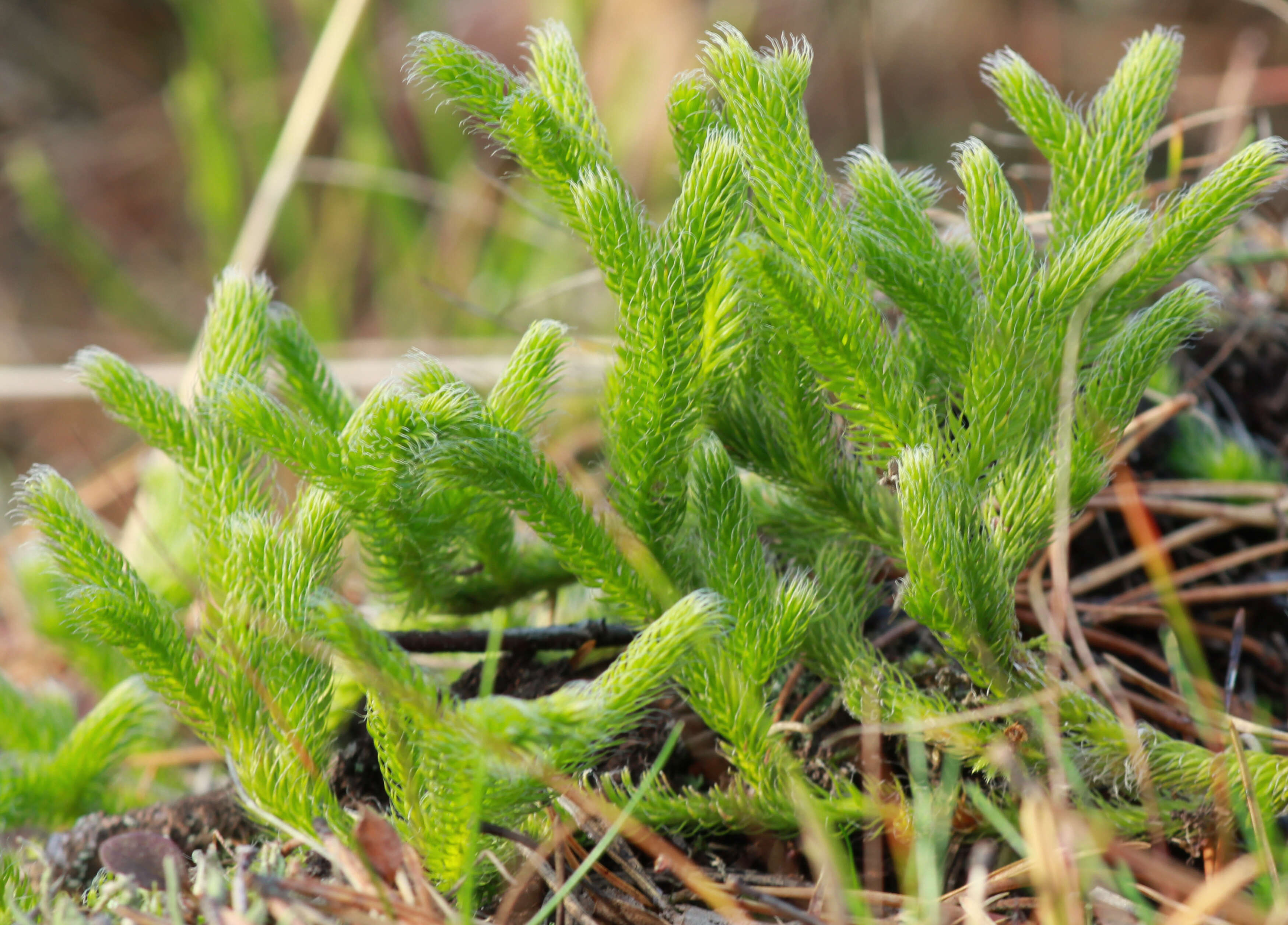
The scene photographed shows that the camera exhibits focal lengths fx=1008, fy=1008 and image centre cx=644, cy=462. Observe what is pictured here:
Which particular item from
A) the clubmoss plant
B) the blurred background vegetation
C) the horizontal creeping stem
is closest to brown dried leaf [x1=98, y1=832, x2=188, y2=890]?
the clubmoss plant

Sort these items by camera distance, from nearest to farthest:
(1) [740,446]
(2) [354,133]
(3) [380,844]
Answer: (3) [380,844], (1) [740,446], (2) [354,133]

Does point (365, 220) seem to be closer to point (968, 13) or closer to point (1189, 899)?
point (968, 13)

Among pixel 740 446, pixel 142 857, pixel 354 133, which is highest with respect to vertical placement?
pixel 354 133

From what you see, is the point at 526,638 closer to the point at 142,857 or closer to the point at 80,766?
the point at 142,857

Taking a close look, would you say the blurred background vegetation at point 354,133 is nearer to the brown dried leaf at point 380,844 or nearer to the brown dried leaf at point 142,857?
the brown dried leaf at point 142,857

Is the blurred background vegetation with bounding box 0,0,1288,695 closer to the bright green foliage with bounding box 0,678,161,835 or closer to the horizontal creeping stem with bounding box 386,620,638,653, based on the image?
the bright green foliage with bounding box 0,678,161,835

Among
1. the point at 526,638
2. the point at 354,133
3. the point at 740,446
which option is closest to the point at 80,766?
the point at 526,638

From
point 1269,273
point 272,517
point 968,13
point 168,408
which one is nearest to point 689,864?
point 272,517

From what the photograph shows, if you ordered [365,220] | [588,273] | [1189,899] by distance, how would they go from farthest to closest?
[365,220], [588,273], [1189,899]
